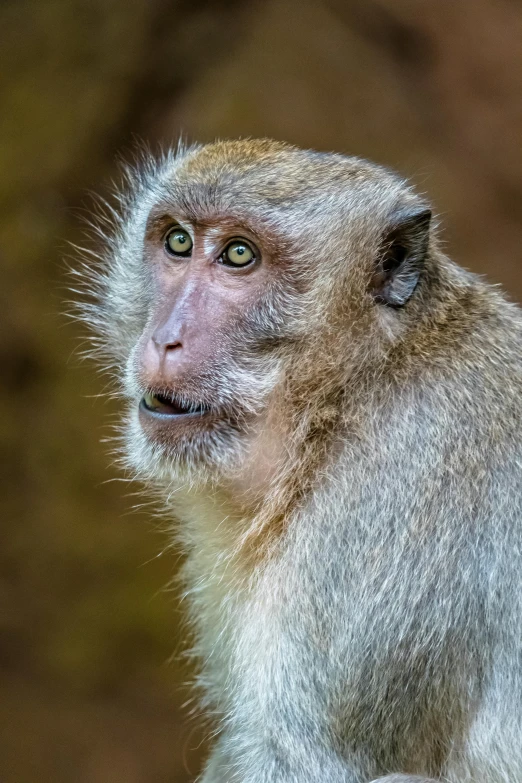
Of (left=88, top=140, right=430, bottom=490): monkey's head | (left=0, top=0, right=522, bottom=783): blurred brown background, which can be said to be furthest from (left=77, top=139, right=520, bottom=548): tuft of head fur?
(left=0, top=0, right=522, bottom=783): blurred brown background

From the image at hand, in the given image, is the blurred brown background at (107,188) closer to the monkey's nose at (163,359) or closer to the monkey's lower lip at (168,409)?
the monkey's lower lip at (168,409)

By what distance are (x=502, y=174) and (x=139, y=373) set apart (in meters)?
4.57

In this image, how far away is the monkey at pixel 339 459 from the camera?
3324 millimetres

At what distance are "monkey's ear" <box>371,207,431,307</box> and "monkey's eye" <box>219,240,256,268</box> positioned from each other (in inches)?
17.4

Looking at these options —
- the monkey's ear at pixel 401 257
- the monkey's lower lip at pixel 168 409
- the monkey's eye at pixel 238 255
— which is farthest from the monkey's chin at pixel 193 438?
the monkey's ear at pixel 401 257

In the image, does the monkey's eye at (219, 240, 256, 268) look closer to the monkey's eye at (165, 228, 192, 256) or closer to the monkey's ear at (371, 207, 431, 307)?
the monkey's eye at (165, 228, 192, 256)

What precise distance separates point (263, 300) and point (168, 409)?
50 centimetres

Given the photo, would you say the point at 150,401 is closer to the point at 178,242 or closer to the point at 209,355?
the point at 209,355

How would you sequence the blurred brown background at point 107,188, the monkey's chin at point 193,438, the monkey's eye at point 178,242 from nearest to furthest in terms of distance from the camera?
the monkey's chin at point 193,438
the monkey's eye at point 178,242
the blurred brown background at point 107,188

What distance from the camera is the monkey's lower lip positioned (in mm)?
3654

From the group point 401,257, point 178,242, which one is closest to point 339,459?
point 401,257

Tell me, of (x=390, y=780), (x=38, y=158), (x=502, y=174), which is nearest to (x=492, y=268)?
(x=502, y=174)

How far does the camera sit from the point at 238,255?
12.1 feet

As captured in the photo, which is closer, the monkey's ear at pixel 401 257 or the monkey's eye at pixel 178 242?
the monkey's ear at pixel 401 257
